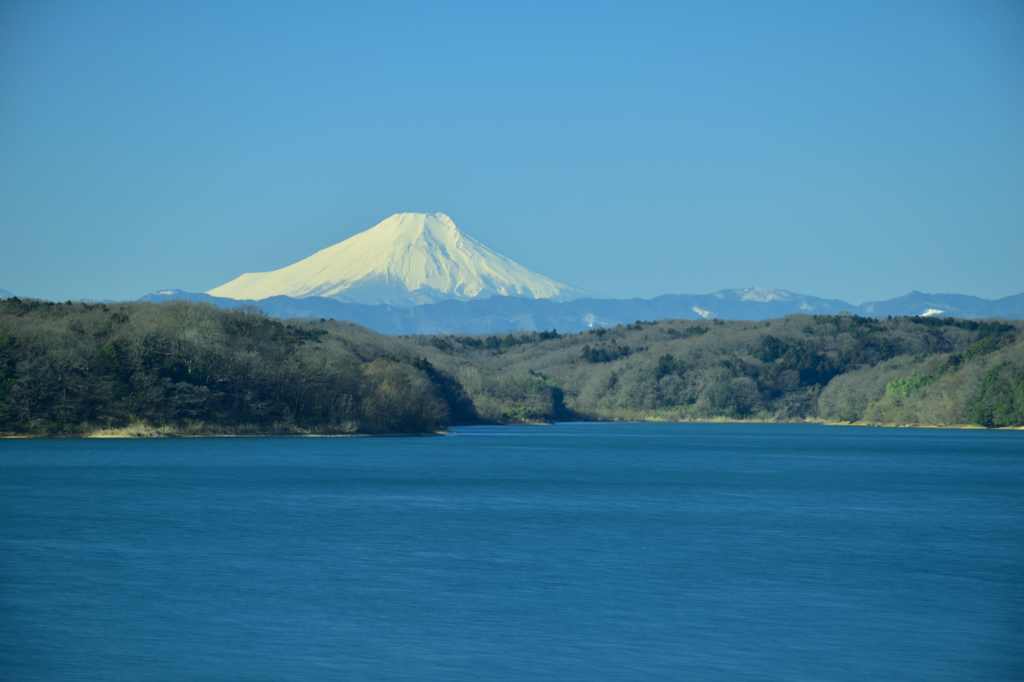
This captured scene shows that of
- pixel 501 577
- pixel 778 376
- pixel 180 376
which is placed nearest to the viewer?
pixel 501 577

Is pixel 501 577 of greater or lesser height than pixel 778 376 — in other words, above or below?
below

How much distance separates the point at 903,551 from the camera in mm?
33031

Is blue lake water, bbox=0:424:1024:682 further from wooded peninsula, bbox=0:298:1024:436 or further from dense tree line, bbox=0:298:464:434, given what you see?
wooded peninsula, bbox=0:298:1024:436

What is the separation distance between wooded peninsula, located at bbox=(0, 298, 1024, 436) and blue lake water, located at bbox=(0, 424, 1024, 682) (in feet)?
70.9

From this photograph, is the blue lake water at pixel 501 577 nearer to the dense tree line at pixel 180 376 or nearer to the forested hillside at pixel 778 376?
the dense tree line at pixel 180 376

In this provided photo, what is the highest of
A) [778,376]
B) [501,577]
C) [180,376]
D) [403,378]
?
[778,376]

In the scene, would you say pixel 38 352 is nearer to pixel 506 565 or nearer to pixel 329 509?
pixel 329 509

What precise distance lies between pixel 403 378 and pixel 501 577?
7546cm

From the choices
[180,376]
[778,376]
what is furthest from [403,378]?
[778,376]

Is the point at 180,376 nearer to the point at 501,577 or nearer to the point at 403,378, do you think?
the point at 403,378

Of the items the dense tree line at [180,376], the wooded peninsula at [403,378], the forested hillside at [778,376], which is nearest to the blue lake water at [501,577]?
the dense tree line at [180,376]

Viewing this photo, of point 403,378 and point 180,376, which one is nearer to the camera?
point 180,376

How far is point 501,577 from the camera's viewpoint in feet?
90.3

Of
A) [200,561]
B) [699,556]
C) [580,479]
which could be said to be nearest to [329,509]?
[200,561]
